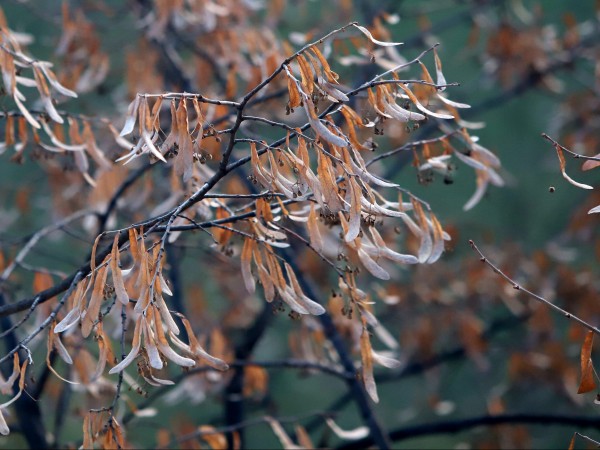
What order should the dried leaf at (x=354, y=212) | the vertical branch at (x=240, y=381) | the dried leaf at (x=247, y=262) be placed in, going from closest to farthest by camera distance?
1. the dried leaf at (x=354, y=212)
2. the dried leaf at (x=247, y=262)
3. the vertical branch at (x=240, y=381)

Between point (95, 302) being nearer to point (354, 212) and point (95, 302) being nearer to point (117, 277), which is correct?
point (117, 277)

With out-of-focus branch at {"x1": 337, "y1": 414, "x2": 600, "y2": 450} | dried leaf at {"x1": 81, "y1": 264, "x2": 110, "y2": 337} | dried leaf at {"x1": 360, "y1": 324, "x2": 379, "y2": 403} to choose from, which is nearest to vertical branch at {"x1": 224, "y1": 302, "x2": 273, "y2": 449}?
out-of-focus branch at {"x1": 337, "y1": 414, "x2": 600, "y2": 450}

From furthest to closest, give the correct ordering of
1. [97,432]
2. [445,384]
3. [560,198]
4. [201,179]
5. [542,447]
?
1. [560,198]
2. [445,384]
3. [542,447]
4. [201,179]
5. [97,432]

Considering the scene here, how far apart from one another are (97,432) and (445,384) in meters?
2.37

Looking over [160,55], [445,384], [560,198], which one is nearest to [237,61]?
[160,55]

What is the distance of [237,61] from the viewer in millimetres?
1883

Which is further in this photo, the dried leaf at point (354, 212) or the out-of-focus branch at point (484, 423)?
the out-of-focus branch at point (484, 423)

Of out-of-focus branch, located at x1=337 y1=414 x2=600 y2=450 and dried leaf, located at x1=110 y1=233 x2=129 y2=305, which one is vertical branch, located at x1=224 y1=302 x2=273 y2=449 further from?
dried leaf, located at x1=110 y1=233 x2=129 y2=305

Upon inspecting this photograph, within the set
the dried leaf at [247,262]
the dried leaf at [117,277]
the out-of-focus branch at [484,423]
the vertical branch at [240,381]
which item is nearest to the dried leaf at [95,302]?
the dried leaf at [117,277]

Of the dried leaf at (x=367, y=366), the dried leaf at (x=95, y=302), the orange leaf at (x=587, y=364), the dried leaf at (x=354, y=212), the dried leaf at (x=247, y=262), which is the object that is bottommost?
the dried leaf at (x=367, y=366)

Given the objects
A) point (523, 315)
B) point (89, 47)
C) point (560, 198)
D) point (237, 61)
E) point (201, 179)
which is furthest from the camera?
point (560, 198)

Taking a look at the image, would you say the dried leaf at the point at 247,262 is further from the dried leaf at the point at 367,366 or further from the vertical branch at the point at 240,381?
the vertical branch at the point at 240,381

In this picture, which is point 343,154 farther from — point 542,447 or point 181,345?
point 542,447

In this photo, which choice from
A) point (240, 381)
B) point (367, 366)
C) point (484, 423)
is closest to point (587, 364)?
point (367, 366)
